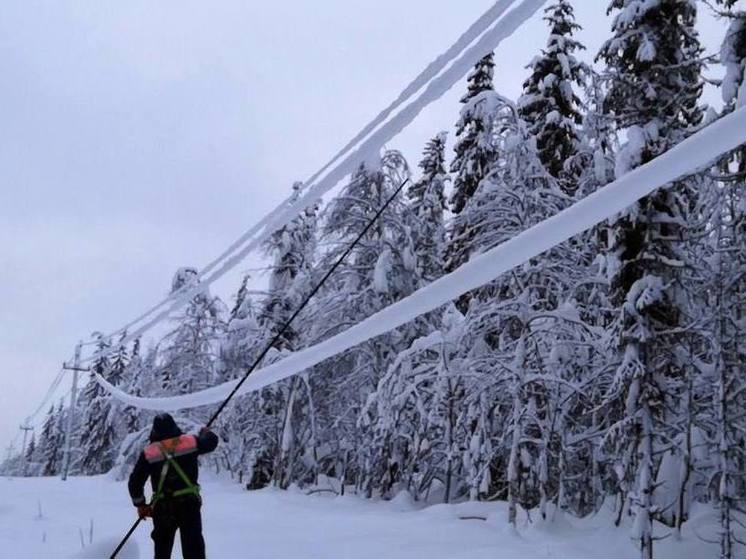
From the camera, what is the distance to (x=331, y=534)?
33.7 ft

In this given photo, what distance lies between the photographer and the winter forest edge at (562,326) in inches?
430

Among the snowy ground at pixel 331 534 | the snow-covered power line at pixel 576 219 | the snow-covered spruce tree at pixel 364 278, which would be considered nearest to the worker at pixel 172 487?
the snowy ground at pixel 331 534

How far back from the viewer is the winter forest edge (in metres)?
10.9

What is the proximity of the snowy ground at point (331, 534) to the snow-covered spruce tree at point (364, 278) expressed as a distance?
4.54m

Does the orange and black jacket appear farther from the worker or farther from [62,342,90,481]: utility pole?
[62,342,90,481]: utility pole

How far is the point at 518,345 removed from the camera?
13.0 meters

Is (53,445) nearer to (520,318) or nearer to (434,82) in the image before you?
(520,318)

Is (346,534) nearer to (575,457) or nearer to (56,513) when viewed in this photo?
(56,513)

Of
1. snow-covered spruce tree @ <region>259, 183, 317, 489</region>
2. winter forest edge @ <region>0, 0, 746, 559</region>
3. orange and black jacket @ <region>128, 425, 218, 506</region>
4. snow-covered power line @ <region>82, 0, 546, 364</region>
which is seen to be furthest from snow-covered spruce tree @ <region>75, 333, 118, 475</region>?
snow-covered power line @ <region>82, 0, 546, 364</region>

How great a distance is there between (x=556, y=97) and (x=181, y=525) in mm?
18109

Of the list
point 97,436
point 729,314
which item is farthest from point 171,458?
point 97,436

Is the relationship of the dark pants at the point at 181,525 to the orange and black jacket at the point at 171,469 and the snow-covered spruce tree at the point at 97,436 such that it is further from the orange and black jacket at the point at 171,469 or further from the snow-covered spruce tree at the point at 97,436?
the snow-covered spruce tree at the point at 97,436

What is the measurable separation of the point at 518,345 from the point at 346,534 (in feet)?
16.6

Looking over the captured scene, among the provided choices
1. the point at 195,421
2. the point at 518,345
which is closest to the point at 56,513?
the point at 518,345
